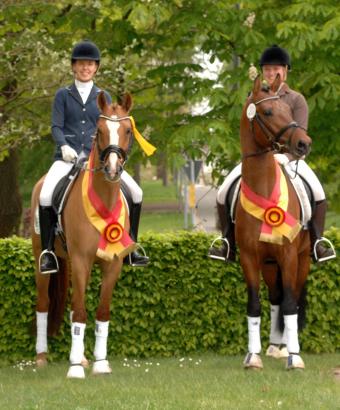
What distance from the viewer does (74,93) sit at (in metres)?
10.2

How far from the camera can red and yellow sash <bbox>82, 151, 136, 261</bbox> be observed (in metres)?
9.62

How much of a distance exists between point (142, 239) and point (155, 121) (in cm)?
444

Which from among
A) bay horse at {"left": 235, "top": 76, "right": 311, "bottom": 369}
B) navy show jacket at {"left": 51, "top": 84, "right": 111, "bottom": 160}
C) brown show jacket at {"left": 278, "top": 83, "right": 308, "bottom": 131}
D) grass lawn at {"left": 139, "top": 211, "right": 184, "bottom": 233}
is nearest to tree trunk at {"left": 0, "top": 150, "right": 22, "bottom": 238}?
navy show jacket at {"left": 51, "top": 84, "right": 111, "bottom": 160}

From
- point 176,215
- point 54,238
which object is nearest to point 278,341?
point 54,238

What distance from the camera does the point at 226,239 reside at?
10625 millimetres

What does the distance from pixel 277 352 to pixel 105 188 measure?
9.68ft

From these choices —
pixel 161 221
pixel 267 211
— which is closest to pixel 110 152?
pixel 267 211

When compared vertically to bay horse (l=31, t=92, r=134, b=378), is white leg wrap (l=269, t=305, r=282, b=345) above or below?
below

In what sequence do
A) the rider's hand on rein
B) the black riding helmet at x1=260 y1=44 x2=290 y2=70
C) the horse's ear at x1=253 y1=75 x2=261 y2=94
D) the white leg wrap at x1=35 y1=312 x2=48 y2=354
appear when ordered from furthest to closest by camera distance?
the white leg wrap at x1=35 y1=312 x2=48 y2=354, the black riding helmet at x1=260 y1=44 x2=290 y2=70, the rider's hand on rein, the horse's ear at x1=253 y1=75 x2=261 y2=94

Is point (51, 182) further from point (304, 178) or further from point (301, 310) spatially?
point (301, 310)

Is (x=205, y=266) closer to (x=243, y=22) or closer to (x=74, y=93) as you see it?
(x=74, y=93)

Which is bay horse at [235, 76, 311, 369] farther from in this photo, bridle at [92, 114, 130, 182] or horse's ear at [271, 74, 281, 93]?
bridle at [92, 114, 130, 182]

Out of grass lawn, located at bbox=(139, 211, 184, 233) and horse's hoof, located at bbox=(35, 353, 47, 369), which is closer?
horse's hoof, located at bbox=(35, 353, 47, 369)

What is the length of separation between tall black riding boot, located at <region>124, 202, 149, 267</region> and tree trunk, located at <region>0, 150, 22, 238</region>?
28.4 feet
